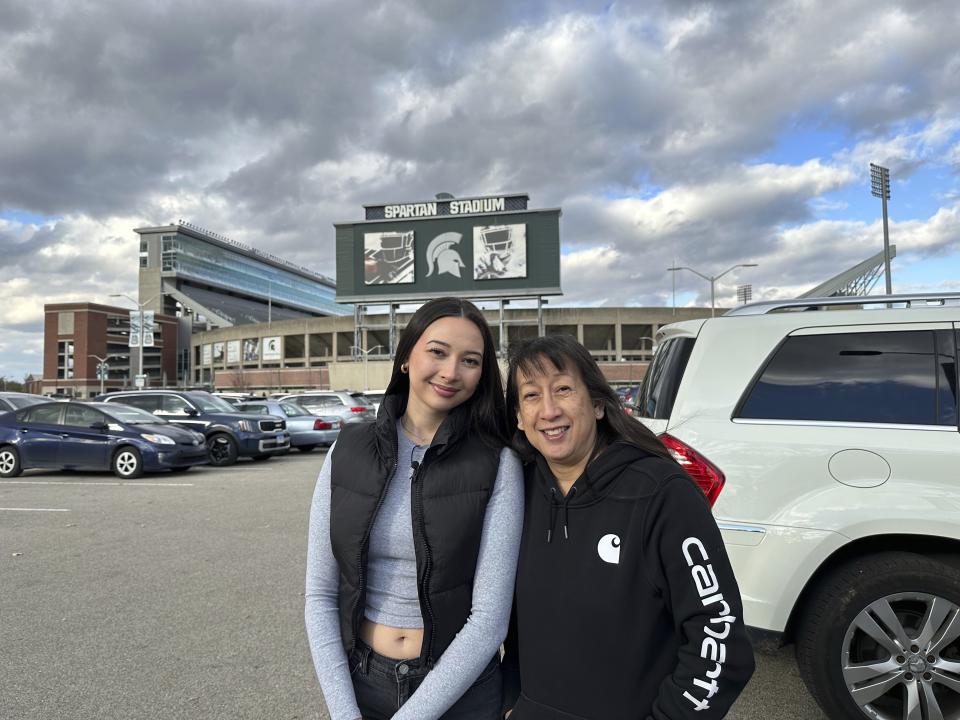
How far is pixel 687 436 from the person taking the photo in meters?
3.03

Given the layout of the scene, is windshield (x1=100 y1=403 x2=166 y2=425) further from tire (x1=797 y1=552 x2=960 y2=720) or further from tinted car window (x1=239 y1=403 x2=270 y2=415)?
tire (x1=797 y1=552 x2=960 y2=720)

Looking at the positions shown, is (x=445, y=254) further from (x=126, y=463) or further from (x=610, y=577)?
(x=610, y=577)

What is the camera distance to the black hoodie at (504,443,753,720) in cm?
144

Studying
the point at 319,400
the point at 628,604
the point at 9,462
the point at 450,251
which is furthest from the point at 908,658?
the point at 450,251

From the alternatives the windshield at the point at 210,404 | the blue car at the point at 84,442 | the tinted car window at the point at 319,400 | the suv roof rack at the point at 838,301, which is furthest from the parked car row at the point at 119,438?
the suv roof rack at the point at 838,301

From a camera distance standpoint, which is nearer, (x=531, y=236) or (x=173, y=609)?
(x=173, y=609)

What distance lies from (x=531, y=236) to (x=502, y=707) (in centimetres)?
4533

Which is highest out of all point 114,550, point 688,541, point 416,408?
point 416,408

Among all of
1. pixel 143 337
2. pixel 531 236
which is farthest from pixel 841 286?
pixel 143 337

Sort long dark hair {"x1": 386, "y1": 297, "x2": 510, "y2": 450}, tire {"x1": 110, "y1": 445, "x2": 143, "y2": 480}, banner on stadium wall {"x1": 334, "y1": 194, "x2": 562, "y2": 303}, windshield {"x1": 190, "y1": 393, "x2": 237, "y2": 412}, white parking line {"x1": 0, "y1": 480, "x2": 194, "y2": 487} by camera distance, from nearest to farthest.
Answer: long dark hair {"x1": 386, "y1": 297, "x2": 510, "y2": 450}
white parking line {"x1": 0, "y1": 480, "x2": 194, "y2": 487}
tire {"x1": 110, "y1": 445, "x2": 143, "y2": 480}
windshield {"x1": 190, "y1": 393, "x2": 237, "y2": 412}
banner on stadium wall {"x1": 334, "y1": 194, "x2": 562, "y2": 303}

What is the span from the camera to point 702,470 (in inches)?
116

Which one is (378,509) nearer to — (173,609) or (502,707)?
(502,707)

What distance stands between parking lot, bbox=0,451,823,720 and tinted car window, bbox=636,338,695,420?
61.2 inches

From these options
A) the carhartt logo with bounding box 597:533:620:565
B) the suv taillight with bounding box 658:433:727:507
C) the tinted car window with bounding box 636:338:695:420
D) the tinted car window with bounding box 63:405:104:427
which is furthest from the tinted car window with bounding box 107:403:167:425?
the carhartt logo with bounding box 597:533:620:565
